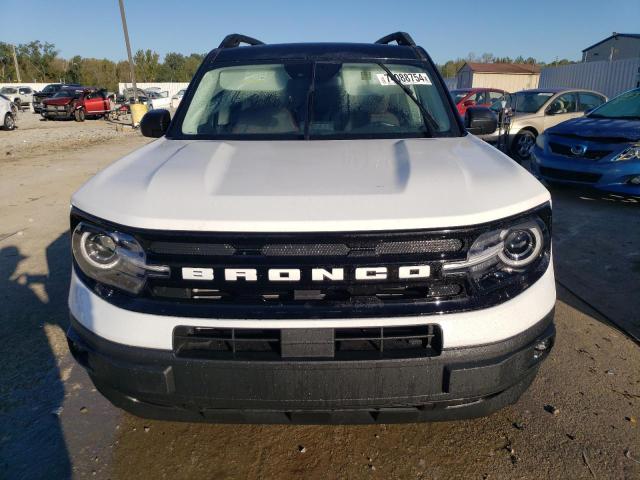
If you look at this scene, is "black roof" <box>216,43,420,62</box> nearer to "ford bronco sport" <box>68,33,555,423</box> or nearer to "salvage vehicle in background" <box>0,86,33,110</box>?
"ford bronco sport" <box>68,33,555,423</box>

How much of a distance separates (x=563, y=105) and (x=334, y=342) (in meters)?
11.2

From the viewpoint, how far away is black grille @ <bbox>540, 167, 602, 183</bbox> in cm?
665

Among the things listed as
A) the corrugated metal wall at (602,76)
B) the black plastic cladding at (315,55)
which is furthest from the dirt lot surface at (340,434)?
the corrugated metal wall at (602,76)

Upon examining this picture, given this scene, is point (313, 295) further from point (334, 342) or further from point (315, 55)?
point (315, 55)

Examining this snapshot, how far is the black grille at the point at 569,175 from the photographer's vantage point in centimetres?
665

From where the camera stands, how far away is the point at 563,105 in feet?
35.9

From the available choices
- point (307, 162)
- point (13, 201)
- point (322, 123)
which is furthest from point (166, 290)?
point (13, 201)

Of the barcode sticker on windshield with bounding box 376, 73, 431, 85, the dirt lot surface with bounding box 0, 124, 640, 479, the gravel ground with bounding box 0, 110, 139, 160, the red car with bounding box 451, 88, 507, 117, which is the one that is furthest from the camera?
the red car with bounding box 451, 88, 507, 117

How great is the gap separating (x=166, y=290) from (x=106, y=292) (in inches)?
8.7

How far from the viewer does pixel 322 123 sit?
2928 mm

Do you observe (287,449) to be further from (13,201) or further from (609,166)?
(13,201)

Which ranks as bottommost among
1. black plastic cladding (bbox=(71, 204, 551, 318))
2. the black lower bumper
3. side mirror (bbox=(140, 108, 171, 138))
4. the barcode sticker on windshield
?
the black lower bumper

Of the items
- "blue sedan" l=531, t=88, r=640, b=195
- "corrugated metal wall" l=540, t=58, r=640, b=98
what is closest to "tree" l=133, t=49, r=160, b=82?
"corrugated metal wall" l=540, t=58, r=640, b=98

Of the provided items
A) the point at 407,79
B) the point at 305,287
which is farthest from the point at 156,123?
the point at 305,287
